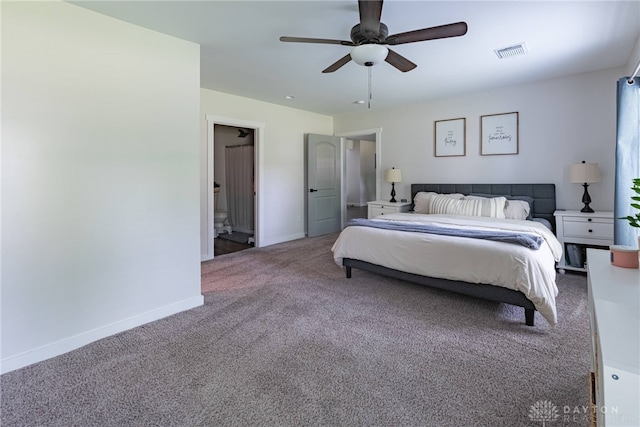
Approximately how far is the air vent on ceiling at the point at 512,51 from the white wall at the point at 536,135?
1.33 m

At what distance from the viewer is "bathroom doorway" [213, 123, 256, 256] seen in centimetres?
624

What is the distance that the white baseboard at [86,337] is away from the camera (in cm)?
197

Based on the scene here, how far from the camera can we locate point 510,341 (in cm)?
224

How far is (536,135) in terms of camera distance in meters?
4.21

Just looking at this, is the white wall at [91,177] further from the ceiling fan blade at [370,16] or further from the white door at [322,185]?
the white door at [322,185]

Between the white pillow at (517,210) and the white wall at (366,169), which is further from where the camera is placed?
the white wall at (366,169)

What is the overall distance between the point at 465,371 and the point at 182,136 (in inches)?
111

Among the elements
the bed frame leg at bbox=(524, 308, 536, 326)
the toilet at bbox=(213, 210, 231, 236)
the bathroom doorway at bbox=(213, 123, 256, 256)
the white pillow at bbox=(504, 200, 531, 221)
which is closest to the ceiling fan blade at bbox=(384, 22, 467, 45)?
the bed frame leg at bbox=(524, 308, 536, 326)

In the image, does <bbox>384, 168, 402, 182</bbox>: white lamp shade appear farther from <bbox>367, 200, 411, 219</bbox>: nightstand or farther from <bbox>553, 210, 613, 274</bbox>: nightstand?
<bbox>553, 210, 613, 274</bbox>: nightstand

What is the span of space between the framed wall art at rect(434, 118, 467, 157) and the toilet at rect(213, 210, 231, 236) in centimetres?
432

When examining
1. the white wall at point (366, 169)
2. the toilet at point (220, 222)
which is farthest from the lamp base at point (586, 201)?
the white wall at point (366, 169)

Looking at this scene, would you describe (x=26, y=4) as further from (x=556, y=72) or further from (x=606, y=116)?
(x=606, y=116)

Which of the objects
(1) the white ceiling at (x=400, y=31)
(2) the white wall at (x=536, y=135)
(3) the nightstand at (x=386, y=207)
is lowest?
(3) the nightstand at (x=386, y=207)

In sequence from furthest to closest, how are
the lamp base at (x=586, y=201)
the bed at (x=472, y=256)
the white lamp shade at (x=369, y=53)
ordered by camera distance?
1. the lamp base at (x=586, y=201)
2. the bed at (x=472, y=256)
3. the white lamp shade at (x=369, y=53)
